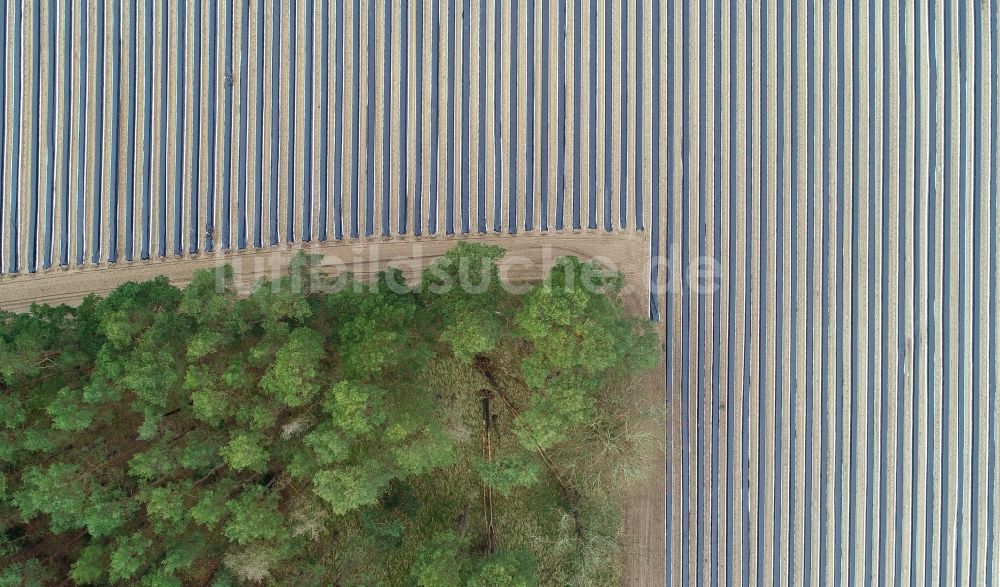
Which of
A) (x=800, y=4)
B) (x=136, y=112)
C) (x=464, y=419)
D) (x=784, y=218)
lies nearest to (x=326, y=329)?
(x=464, y=419)

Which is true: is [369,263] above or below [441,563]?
above

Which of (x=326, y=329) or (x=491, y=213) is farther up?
(x=491, y=213)

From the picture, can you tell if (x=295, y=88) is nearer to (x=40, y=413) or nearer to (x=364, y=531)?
(x=40, y=413)

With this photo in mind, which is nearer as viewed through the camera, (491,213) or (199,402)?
(199,402)

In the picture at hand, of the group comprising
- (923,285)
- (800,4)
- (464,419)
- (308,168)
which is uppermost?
(800,4)

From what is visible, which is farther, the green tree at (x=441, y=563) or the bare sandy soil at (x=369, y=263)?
the bare sandy soil at (x=369, y=263)

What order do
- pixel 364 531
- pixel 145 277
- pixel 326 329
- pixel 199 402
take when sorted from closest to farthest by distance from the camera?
pixel 199 402
pixel 326 329
pixel 364 531
pixel 145 277

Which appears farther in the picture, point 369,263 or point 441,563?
point 369,263

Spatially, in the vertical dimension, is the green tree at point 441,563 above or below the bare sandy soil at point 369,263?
below
